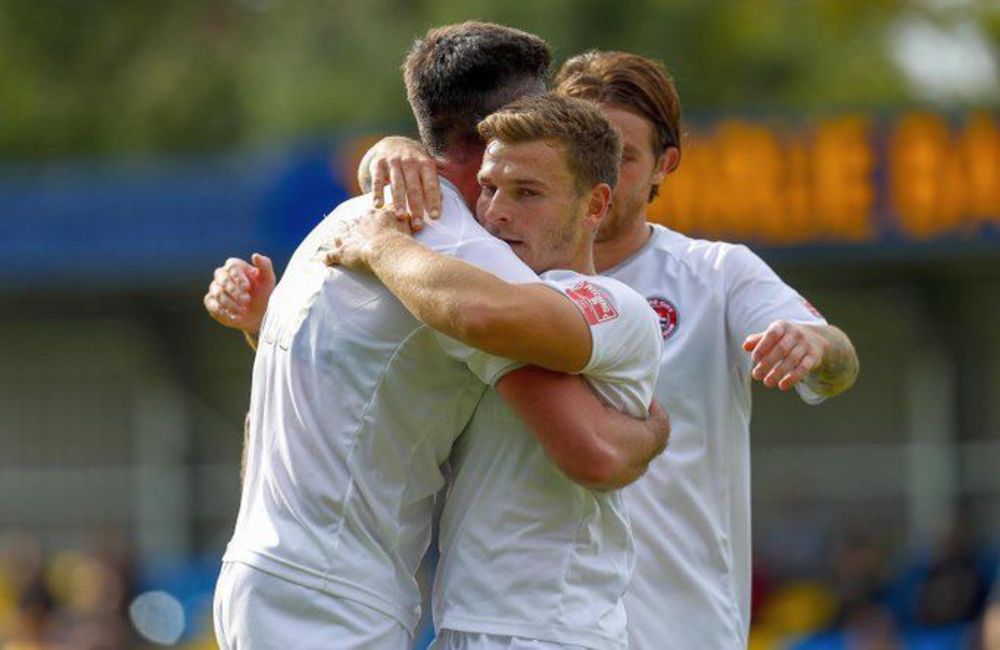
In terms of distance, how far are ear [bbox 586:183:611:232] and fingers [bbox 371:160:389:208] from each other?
18.1 inches

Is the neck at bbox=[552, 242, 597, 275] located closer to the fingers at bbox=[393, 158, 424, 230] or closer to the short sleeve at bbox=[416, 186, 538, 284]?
the short sleeve at bbox=[416, 186, 538, 284]

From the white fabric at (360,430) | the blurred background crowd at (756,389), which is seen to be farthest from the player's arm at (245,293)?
the blurred background crowd at (756,389)

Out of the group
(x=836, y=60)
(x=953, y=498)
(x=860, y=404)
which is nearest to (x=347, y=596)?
(x=953, y=498)

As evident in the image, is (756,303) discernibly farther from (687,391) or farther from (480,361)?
(480,361)

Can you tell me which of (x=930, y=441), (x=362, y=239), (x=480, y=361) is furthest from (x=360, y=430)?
(x=930, y=441)

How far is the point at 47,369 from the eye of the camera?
69.4 feet

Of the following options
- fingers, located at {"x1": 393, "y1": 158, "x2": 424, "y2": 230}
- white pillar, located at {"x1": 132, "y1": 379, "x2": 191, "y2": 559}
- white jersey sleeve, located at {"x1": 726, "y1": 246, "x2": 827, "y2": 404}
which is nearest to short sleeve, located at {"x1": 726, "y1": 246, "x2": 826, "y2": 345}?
white jersey sleeve, located at {"x1": 726, "y1": 246, "x2": 827, "y2": 404}

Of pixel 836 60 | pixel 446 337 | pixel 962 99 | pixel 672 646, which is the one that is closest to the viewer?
pixel 446 337

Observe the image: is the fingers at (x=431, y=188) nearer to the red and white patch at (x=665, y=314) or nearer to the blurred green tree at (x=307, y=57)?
the red and white patch at (x=665, y=314)

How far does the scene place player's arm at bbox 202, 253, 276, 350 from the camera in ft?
17.4

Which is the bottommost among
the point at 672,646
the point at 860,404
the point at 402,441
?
the point at 860,404

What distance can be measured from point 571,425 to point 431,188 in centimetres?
64

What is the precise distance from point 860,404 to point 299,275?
1475 centimetres

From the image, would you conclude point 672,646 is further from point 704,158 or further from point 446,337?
point 704,158
